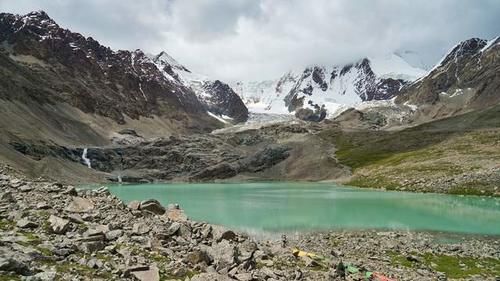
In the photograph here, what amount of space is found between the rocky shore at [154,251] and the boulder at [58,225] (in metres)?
0.04

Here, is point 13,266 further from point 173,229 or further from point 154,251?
point 173,229

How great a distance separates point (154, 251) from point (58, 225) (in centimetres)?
396

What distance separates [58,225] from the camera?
2059 centimetres

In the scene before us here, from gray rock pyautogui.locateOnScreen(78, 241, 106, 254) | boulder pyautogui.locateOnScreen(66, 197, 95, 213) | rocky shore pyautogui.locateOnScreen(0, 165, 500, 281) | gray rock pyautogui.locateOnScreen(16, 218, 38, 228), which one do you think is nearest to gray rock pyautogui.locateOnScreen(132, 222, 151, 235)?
rocky shore pyautogui.locateOnScreen(0, 165, 500, 281)

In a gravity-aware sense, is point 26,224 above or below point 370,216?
above

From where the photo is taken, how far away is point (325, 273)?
23109 millimetres

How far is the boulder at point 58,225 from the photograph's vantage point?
20.3 meters

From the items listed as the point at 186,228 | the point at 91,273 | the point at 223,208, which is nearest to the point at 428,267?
the point at 186,228

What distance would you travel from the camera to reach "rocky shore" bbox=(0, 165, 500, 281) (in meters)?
16.6

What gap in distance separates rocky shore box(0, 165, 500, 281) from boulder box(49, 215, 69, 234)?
0.04m

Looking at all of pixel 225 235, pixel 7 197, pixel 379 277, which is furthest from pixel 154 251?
pixel 379 277

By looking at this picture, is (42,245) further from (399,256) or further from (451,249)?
(451,249)

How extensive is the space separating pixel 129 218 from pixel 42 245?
34.3 feet

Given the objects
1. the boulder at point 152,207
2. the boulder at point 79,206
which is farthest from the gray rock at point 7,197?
the boulder at point 152,207
